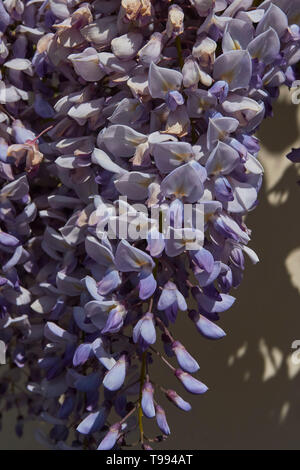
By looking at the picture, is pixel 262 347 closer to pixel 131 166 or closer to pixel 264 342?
pixel 264 342

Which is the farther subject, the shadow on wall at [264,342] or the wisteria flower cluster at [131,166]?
the shadow on wall at [264,342]

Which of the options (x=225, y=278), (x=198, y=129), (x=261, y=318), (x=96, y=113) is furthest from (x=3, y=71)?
(x=261, y=318)

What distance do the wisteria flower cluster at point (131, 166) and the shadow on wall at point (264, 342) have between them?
263mm

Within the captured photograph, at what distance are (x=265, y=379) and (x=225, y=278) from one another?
443mm

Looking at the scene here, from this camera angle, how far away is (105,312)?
825 mm

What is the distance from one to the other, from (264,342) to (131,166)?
50cm

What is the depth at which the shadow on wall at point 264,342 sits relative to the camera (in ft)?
3.71

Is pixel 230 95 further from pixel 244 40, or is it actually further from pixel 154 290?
pixel 154 290

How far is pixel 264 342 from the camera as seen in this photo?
1168 millimetres

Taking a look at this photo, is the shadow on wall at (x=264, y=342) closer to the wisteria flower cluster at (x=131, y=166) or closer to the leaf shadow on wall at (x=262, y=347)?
the leaf shadow on wall at (x=262, y=347)

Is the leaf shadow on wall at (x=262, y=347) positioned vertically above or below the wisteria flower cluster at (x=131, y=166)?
below

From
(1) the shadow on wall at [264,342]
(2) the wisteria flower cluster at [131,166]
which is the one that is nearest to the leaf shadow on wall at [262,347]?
(1) the shadow on wall at [264,342]
